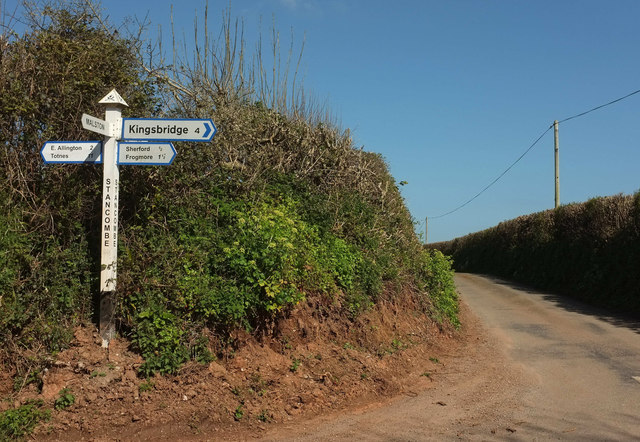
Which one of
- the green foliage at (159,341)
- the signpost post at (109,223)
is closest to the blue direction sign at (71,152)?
the signpost post at (109,223)

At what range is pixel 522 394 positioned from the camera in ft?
23.2

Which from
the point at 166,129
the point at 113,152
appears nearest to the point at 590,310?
the point at 166,129

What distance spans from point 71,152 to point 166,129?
109 cm

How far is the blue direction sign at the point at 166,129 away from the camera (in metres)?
6.23

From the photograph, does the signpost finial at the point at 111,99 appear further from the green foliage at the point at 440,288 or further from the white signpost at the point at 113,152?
the green foliage at the point at 440,288

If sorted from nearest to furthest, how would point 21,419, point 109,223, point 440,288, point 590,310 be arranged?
point 21,419 → point 109,223 → point 440,288 → point 590,310

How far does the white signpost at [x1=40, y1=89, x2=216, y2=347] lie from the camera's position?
602 centimetres

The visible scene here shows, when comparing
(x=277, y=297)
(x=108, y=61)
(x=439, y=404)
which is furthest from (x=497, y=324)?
(x=108, y=61)

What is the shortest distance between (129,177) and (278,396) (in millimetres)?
3495

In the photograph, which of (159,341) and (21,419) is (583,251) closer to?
(159,341)

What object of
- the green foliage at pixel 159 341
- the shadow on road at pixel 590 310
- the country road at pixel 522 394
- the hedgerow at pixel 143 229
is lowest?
the country road at pixel 522 394

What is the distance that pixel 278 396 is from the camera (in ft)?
19.6

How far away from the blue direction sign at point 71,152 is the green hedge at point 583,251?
14.2m

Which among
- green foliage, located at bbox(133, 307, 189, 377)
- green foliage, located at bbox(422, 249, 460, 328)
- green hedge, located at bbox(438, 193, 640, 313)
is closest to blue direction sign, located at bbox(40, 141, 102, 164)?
green foliage, located at bbox(133, 307, 189, 377)
